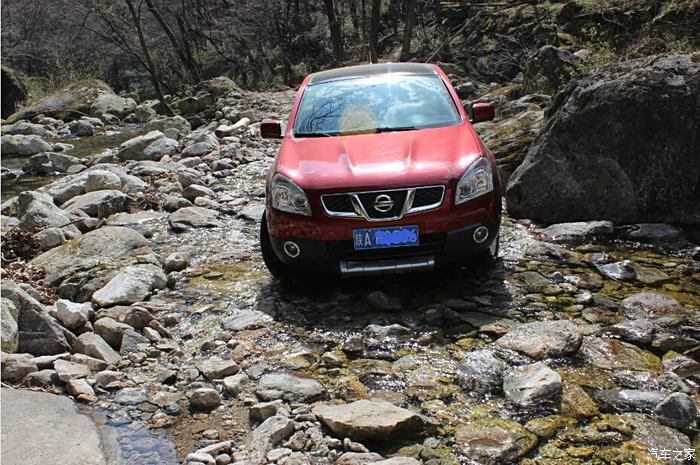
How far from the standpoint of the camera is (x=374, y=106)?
592 cm

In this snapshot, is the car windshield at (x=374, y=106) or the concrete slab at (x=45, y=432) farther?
the car windshield at (x=374, y=106)

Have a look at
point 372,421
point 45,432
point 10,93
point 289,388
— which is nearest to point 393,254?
point 289,388

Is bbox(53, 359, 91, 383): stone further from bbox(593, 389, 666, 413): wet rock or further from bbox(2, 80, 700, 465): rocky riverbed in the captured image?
bbox(593, 389, 666, 413): wet rock

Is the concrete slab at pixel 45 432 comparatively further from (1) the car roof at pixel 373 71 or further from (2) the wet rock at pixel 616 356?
(1) the car roof at pixel 373 71

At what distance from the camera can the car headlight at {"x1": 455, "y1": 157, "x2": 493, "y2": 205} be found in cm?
479

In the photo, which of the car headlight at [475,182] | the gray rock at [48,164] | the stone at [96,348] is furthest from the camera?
the gray rock at [48,164]

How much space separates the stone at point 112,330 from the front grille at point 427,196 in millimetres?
2113

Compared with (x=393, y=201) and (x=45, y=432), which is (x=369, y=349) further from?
(x=45, y=432)

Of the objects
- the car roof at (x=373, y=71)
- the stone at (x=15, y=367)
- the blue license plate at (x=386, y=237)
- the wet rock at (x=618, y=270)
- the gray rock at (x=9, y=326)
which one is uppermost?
the car roof at (x=373, y=71)

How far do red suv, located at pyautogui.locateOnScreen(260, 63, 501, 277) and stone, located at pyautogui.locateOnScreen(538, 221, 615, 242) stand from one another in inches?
42.2

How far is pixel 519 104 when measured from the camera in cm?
1040

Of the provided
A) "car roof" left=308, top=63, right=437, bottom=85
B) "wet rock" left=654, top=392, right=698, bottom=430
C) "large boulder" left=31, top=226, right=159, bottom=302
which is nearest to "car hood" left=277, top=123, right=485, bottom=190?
"car roof" left=308, top=63, right=437, bottom=85

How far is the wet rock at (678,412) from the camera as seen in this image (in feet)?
10.6

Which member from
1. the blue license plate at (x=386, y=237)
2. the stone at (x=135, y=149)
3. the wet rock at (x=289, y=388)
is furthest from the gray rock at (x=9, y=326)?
the stone at (x=135, y=149)
